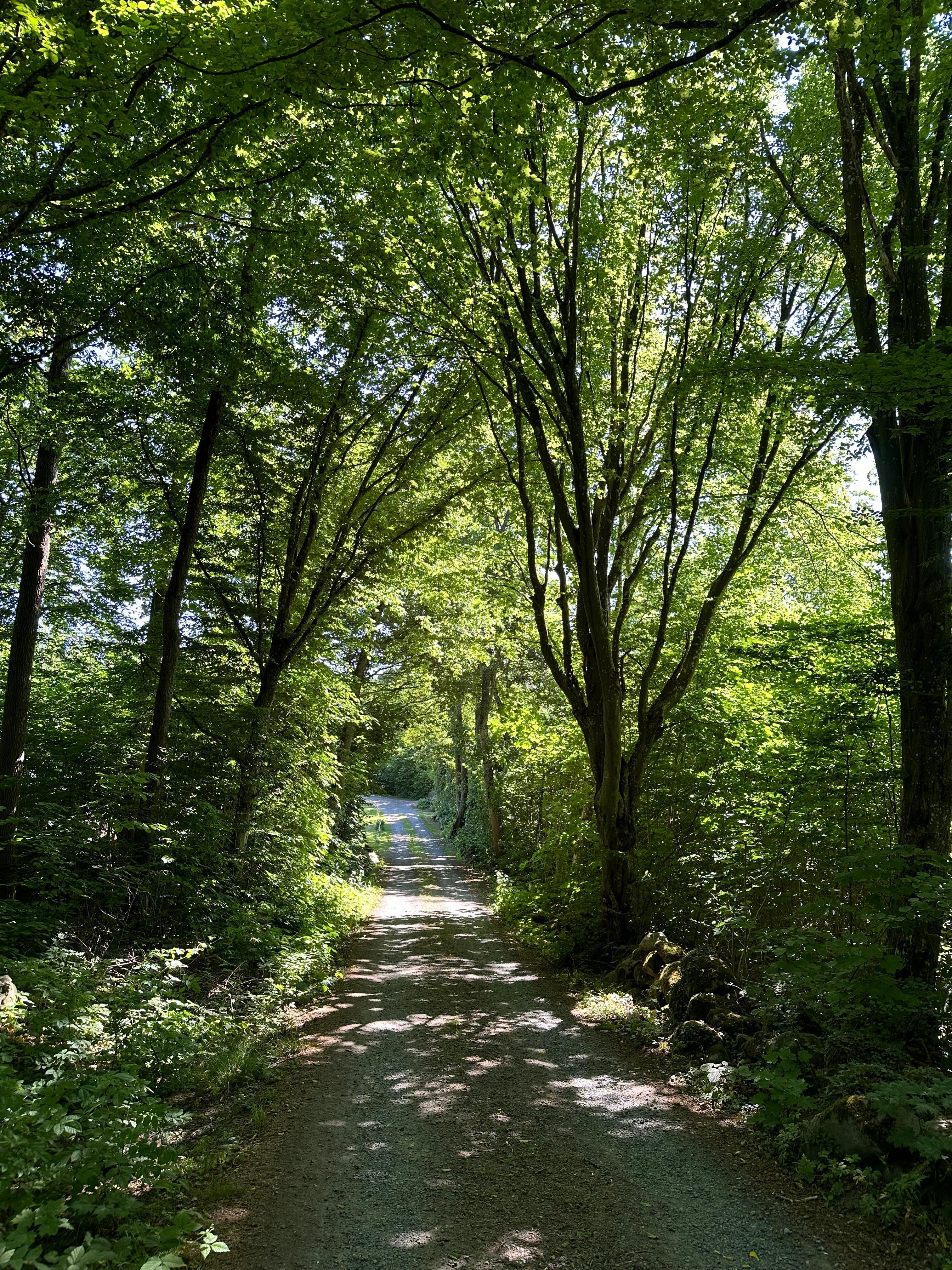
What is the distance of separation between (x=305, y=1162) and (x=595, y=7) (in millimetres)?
7626

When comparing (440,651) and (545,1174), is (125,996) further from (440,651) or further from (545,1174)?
(440,651)

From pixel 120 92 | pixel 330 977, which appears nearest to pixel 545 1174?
pixel 330 977

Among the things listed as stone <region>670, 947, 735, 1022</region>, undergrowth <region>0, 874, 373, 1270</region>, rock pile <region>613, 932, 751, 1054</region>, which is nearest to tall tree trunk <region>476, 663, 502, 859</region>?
rock pile <region>613, 932, 751, 1054</region>

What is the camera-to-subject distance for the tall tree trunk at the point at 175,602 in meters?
8.00

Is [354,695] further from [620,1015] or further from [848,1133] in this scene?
[848,1133]

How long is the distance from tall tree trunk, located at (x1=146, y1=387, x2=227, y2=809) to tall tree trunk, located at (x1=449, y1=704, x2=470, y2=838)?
18.2 metres

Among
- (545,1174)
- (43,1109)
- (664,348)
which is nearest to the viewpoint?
(43,1109)

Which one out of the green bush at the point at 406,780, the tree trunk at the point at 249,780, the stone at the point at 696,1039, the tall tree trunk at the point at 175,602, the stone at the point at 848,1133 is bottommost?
the green bush at the point at 406,780

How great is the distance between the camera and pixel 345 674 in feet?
50.8

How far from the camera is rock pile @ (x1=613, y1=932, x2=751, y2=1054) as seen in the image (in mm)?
6000

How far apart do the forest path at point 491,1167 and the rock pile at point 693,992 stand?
2.17 feet

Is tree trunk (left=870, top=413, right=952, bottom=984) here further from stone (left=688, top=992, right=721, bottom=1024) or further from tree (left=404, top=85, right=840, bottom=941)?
tree (left=404, top=85, right=840, bottom=941)

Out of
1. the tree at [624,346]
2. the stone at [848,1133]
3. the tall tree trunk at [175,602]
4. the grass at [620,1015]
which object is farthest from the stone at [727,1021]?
the tall tree trunk at [175,602]

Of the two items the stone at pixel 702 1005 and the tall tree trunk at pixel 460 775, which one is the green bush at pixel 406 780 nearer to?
the tall tree trunk at pixel 460 775
